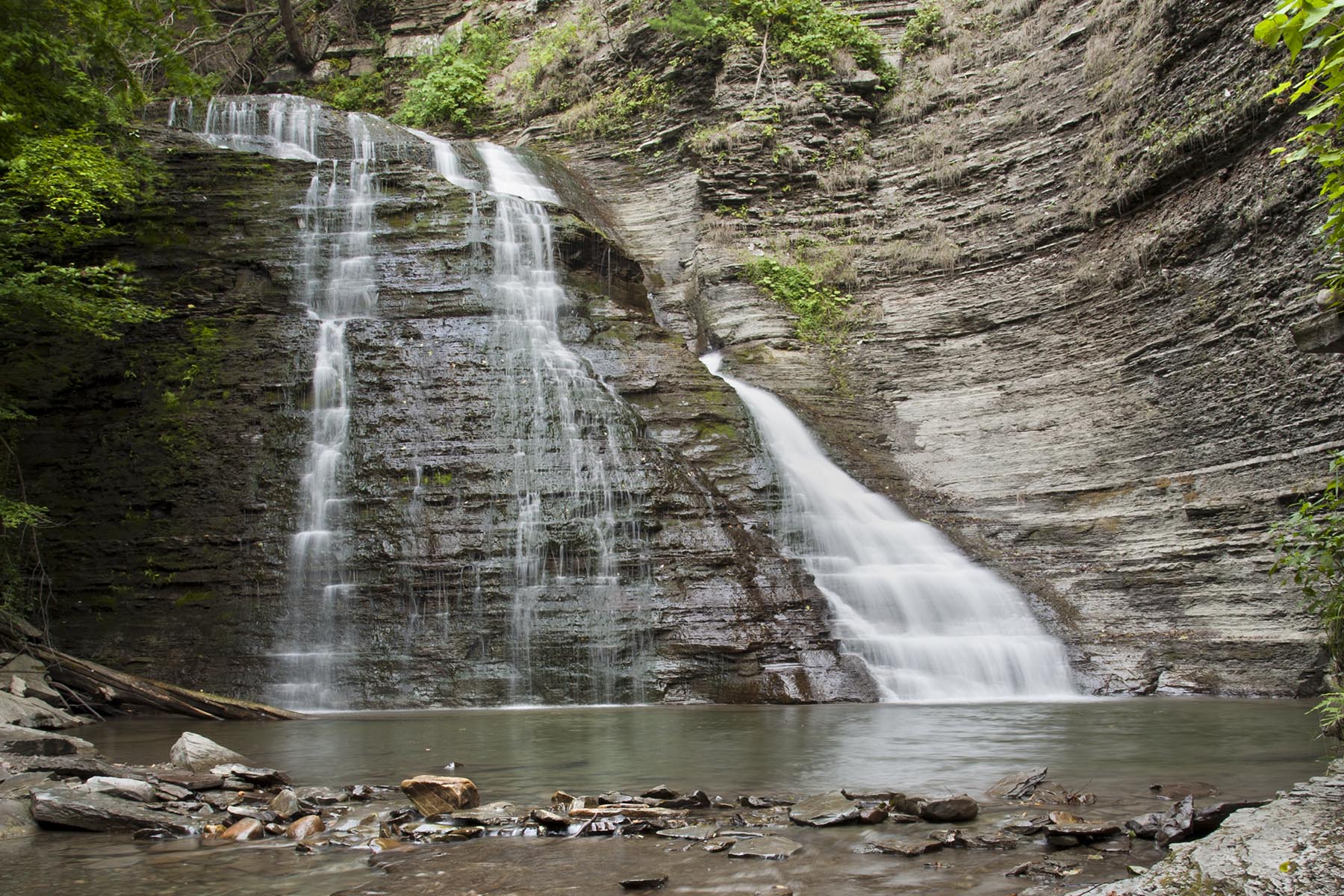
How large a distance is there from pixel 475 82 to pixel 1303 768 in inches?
1025

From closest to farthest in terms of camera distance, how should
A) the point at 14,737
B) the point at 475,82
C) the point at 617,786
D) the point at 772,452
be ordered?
the point at 617,786 → the point at 14,737 → the point at 772,452 → the point at 475,82

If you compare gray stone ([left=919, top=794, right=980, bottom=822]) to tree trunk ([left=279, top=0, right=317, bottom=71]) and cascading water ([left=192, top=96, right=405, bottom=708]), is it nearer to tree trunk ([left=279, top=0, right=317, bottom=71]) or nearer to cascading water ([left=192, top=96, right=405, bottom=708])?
cascading water ([left=192, top=96, right=405, bottom=708])

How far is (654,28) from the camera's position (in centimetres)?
2303

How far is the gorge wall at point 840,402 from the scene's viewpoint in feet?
33.2

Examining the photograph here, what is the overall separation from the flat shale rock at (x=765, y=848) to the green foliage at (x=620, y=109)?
70.2ft

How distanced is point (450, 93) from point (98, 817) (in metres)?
24.7

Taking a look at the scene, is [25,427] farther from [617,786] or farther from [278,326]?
[617,786]

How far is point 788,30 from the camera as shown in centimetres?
2139

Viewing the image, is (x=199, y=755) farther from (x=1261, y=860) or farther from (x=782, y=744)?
(x=1261, y=860)

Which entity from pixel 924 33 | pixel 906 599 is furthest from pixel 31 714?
pixel 924 33

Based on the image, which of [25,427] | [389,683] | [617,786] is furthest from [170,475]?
[617,786]

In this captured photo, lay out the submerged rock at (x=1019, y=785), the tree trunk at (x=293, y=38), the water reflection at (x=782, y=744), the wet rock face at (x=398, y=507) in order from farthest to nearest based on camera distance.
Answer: the tree trunk at (x=293, y=38)
the wet rock face at (x=398, y=507)
the water reflection at (x=782, y=744)
the submerged rock at (x=1019, y=785)

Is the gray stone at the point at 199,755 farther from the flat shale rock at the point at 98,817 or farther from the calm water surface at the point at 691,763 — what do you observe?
the flat shale rock at the point at 98,817

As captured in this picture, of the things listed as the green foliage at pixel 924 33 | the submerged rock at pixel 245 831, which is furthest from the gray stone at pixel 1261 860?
the green foliage at pixel 924 33
